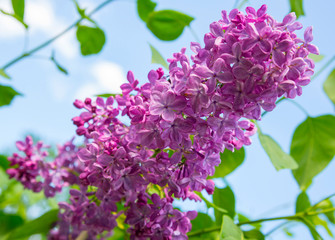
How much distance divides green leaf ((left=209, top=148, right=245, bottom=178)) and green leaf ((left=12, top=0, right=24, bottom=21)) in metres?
0.69

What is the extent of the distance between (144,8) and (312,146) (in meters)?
0.66

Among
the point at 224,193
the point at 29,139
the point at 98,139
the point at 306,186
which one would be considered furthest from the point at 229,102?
the point at 29,139

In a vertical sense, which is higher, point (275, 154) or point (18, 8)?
point (18, 8)

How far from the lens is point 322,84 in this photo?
3.43 feet

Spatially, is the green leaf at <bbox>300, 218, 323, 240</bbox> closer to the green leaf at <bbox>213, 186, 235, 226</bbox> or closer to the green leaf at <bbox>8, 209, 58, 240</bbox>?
the green leaf at <bbox>213, 186, 235, 226</bbox>

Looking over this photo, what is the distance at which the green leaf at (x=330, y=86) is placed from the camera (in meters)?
1.01

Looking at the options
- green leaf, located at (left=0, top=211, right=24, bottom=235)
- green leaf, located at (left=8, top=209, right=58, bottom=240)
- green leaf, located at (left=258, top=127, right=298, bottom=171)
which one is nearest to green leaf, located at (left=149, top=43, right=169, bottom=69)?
green leaf, located at (left=258, top=127, right=298, bottom=171)

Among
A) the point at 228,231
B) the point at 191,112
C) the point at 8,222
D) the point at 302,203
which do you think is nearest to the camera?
the point at 191,112

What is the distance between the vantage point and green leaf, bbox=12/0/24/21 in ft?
3.36

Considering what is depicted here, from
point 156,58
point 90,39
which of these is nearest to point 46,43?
point 90,39

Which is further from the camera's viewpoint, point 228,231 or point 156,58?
point 156,58

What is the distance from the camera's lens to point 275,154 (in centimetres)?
78

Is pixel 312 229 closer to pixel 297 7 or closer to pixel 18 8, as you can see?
pixel 297 7

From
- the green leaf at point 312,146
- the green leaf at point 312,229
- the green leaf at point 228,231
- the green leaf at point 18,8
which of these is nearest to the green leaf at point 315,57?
the green leaf at point 312,146
